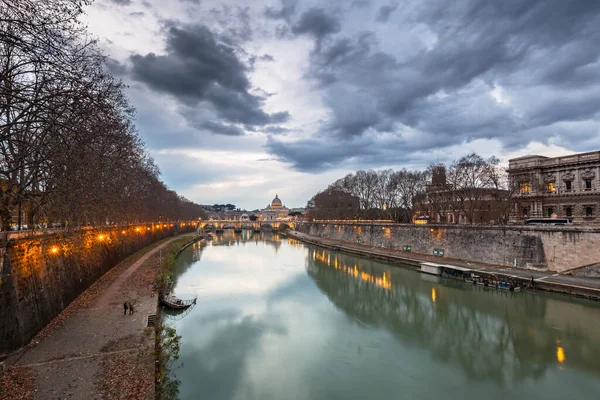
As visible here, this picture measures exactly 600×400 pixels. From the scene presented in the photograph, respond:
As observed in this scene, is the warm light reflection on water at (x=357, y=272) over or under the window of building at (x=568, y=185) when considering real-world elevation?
under

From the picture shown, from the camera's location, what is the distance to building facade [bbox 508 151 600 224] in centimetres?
3056

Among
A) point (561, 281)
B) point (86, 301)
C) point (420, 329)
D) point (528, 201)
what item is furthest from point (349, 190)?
point (86, 301)

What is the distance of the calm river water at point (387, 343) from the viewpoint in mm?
11039

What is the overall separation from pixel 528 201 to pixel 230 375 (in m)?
36.7

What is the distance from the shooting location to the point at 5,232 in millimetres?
10656

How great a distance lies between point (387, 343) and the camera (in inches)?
583

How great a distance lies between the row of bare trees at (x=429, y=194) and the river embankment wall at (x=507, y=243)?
373 cm

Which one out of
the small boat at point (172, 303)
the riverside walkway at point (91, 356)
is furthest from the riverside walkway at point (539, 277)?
the riverside walkway at point (91, 356)

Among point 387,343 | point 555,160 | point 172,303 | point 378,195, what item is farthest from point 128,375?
point 378,195

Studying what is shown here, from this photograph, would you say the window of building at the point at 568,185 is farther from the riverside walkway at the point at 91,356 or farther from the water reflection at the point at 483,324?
the riverside walkway at the point at 91,356

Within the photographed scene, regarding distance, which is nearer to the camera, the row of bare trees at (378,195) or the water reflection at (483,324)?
the water reflection at (483,324)

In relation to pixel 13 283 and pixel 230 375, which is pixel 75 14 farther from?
pixel 230 375

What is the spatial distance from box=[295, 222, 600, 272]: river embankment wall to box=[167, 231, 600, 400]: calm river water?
18.7 feet

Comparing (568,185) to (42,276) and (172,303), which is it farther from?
(42,276)
